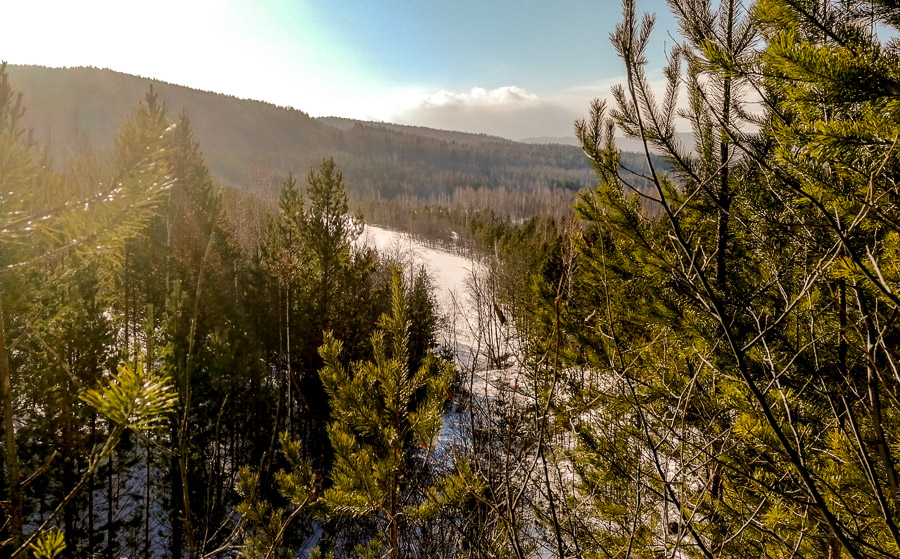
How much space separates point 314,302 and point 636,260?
30.0ft

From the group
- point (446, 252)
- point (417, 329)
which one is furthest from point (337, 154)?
point (417, 329)

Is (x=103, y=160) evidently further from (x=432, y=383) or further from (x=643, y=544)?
(x=643, y=544)

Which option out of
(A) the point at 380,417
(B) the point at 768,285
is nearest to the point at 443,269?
(A) the point at 380,417

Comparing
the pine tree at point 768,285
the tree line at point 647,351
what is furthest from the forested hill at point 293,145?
the pine tree at point 768,285

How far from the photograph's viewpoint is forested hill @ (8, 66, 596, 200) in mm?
92938

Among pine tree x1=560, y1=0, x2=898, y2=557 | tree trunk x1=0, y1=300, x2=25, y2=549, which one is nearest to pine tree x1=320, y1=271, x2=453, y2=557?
pine tree x1=560, y1=0, x2=898, y2=557

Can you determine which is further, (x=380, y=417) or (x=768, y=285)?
(x=380, y=417)

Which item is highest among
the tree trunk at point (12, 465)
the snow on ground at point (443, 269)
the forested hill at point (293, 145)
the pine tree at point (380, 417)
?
the forested hill at point (293, 145)

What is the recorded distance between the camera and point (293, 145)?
12975 centimetres

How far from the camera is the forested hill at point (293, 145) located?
92.9 m

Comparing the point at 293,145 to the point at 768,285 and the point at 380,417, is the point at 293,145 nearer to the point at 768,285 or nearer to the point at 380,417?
the point at 380,417

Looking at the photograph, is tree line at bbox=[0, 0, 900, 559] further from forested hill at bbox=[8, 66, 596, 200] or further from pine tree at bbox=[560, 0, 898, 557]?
forested hill at bbox=[8, 66, 596, 200]

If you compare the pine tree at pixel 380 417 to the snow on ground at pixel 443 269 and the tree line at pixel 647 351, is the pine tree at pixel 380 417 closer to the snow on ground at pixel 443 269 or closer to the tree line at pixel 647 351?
the tree line at pixel 647 351

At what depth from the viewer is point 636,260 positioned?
367 cm
